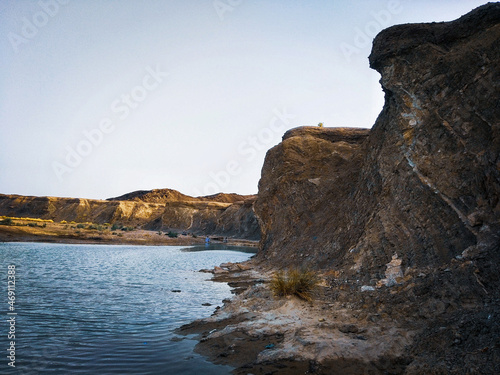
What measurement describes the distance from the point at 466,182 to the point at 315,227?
31.8ft

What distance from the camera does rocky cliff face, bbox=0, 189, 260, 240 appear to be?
8156cm

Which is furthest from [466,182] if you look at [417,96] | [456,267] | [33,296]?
[33,296]

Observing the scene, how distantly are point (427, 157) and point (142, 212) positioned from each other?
94748mm

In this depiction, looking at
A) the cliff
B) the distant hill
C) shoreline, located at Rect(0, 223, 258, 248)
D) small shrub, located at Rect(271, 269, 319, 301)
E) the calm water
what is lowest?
shoreline, located at Rect(0, 223, 258, 248)

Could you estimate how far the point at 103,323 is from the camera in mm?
8586

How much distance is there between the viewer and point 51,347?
669 centimetres

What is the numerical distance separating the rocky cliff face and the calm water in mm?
59174

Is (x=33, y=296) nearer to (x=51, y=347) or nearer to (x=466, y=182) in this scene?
(x=51, y=347)

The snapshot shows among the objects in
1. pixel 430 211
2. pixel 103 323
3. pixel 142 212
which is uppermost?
pixel 430 211

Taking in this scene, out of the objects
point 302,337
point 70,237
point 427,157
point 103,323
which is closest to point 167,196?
point 70,237

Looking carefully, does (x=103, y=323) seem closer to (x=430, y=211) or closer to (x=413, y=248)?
(x=413, y=248)

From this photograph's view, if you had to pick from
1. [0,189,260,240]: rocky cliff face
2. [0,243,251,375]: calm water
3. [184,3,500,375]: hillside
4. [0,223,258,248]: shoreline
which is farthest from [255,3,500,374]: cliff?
[0,189,260,240]: rocky cliff face

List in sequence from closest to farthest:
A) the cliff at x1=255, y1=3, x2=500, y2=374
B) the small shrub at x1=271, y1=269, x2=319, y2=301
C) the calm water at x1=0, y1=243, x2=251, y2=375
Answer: the cliff at x1=255, y1=3, x2=500, y2=374, the calm water at x1=0, y1=243, x2=251, y2=375, the small shrub at x1=271, y1=269, x2=319, y2=301

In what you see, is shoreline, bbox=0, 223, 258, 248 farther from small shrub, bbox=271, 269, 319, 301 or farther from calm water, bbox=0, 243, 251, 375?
small shrub, bbox=271, 269, 319, 301
